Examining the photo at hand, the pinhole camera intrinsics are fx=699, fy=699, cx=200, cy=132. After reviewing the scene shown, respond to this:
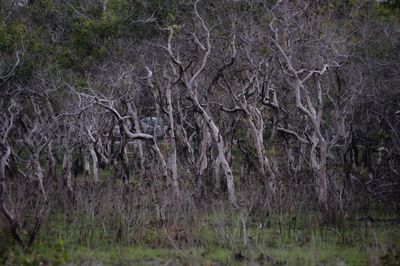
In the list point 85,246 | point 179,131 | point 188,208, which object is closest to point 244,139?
point 179,131

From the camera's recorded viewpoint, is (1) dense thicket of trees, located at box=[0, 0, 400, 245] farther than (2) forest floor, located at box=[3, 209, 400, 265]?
Yes

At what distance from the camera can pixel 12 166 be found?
17266 millimetres

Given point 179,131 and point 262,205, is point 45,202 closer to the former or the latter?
point 262,205

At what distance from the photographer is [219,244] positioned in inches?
426

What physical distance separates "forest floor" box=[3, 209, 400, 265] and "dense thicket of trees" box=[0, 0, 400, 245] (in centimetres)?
181

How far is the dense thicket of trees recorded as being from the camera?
14875 mm

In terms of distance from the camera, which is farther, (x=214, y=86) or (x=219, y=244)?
(x=214, y=86)

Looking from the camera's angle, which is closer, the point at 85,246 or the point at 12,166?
the point at 85,246

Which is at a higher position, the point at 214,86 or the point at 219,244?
the point at 214,86

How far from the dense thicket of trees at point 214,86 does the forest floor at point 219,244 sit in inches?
71.4

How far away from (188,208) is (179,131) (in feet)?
19.4

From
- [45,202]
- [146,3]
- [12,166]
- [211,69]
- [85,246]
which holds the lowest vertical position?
[85,246]

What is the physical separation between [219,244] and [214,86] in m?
7.35

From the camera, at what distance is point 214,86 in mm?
17578
